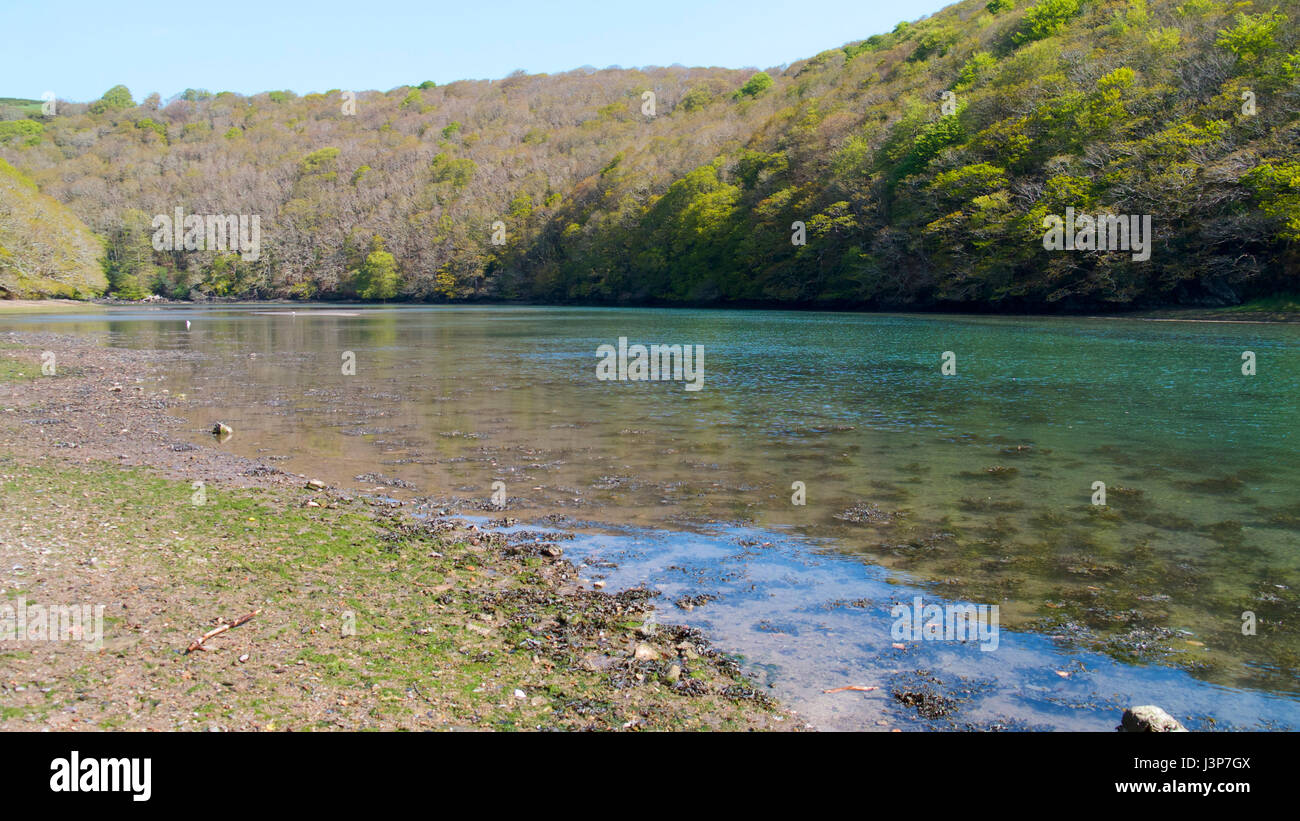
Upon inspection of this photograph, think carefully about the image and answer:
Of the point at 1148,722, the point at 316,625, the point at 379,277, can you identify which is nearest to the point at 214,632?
the point at 316,625

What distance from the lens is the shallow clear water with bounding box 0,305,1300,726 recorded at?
7785 millimetres

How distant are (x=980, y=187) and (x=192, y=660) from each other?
6571 cm

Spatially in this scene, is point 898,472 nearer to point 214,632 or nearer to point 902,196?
point 214,632

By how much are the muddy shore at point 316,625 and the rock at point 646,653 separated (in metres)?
0.02

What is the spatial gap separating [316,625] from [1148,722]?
614cm

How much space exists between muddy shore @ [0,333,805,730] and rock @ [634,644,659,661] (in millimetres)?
19

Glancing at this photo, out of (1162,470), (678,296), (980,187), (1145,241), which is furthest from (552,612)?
(678,296)

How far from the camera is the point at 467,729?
5.33 m

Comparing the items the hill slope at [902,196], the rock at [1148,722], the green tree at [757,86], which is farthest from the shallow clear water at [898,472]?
the green tree at [757,86]

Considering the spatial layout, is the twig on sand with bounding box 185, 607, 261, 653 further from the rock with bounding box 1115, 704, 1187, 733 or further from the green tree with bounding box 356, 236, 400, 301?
the green tree with bounding box 356, 236, 400, 301

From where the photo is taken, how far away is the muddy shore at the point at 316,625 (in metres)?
5.47

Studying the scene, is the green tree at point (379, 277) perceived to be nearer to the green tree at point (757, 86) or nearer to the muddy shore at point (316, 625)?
the green tree at point (757, 86)

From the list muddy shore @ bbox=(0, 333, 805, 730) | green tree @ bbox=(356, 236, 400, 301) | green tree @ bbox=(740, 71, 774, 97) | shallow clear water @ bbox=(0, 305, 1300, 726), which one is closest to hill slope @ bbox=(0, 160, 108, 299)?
green tree @ bbox=(356, 236, 400, 301)

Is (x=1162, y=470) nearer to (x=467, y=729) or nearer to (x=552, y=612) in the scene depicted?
(x=552, y=612)
